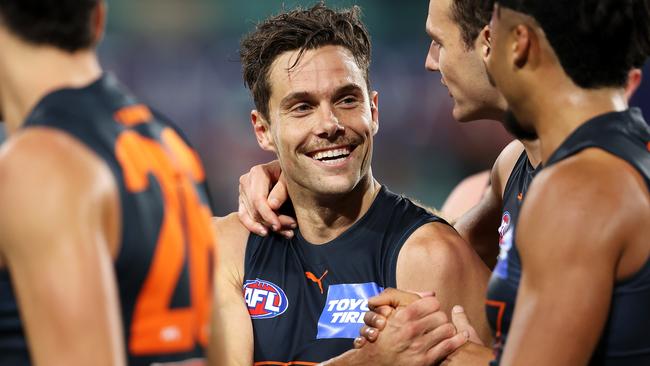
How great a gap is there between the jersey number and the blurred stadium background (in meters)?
6.45

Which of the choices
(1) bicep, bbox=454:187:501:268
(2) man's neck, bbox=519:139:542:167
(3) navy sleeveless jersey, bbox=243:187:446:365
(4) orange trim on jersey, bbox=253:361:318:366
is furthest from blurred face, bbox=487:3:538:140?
(1) bicep, bbox=454:187:501:268

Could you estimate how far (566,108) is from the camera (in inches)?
93.7

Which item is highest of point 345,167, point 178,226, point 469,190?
point 178,226

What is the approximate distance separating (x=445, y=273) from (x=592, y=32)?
4.60ft

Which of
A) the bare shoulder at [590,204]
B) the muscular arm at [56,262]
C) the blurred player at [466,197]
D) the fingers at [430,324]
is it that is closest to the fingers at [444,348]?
the fingers at [430,324]

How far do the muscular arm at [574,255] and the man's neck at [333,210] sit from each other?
5.43ft

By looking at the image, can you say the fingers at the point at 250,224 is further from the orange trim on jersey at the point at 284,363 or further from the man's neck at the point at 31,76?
the man's neck at the point at 31,76

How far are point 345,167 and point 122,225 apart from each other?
181 cm

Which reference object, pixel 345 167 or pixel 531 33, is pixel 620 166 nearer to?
pixel 531 33

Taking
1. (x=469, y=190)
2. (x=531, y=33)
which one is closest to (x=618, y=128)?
(x=531, y=33)

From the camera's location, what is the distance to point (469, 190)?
6223mm

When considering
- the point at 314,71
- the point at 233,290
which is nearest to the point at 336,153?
the point at 314,71

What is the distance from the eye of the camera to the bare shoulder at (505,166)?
162 inches

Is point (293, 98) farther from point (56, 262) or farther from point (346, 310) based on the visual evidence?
point (56, 262)
